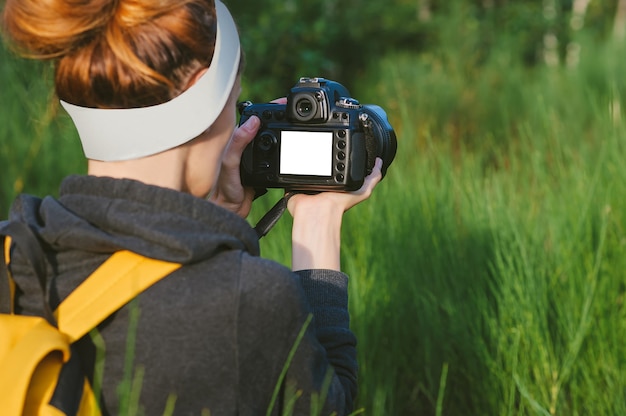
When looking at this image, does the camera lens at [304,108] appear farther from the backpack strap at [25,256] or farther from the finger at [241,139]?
the backpack strap at [25,256]

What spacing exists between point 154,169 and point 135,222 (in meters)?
0.15

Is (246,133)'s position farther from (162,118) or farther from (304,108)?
(162,118)

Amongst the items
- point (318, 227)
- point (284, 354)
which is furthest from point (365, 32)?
point (284, 354)

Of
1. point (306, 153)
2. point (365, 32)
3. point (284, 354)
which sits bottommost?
point (284, 354)


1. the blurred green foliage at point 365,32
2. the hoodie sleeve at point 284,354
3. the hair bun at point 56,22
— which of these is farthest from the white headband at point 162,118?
the blurred green foliage at point 365,32

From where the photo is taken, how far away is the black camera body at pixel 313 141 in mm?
1718

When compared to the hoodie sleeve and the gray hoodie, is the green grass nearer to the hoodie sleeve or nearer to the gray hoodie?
the hoodie sleeve

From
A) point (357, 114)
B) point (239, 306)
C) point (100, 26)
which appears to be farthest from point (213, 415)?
point (357, 114)

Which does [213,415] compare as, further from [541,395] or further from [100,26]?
[541,395]

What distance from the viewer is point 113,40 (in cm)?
130

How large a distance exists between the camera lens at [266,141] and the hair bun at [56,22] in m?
0.52

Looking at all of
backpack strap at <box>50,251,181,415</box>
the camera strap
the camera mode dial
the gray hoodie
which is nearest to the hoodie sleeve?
the gray hoodie

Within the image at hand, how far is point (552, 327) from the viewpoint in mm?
2484

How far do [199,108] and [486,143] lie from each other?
3.85 metres
